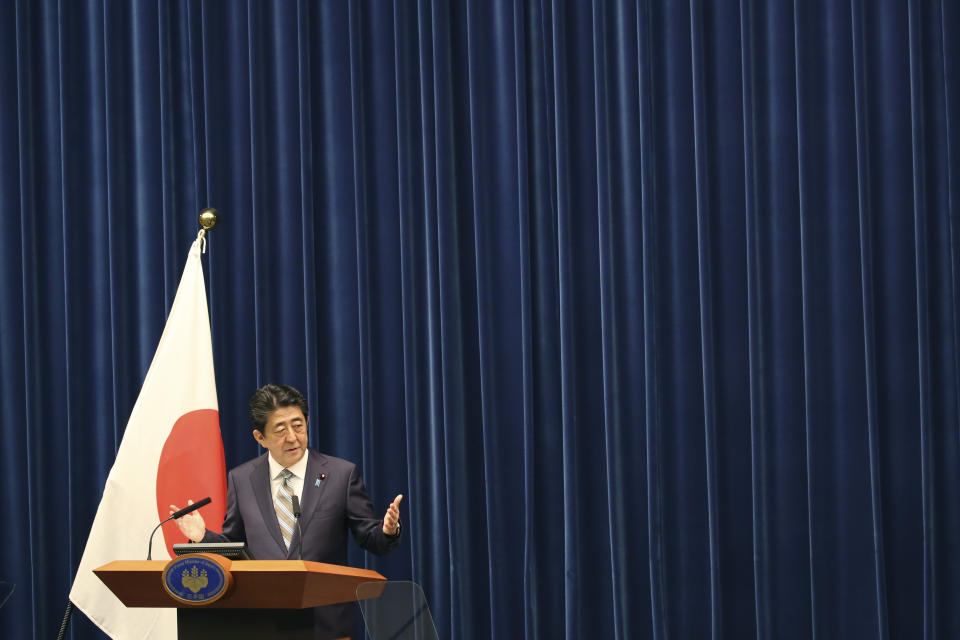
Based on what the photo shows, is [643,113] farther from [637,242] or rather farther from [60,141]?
[60,141]

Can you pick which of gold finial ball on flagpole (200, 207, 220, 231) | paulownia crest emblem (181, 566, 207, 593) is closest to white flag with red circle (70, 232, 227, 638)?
gold finial ball on flagpole (200, 207, 220, 231)

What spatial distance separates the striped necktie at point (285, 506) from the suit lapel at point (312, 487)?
0.04 meters

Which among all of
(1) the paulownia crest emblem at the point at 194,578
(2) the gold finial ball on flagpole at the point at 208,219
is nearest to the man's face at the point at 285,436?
(1) the paulownia crest emblem at the point at 194,578

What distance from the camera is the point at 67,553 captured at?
439cm

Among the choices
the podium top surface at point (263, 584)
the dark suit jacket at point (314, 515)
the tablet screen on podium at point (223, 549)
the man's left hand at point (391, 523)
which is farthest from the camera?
the dark suit jacket at point (314, 515)

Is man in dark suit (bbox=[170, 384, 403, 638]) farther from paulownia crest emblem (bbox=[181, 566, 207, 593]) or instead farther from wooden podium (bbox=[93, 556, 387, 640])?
paulownia crest emblem (bbox=[181, 566, 207, 593])

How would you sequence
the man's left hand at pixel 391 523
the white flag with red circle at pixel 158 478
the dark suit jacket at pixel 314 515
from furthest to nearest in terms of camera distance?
the white flag with red circle at pixel 158 478
the dark suit jacket at pixel 314 515
the man's left hand at pixel 391 523

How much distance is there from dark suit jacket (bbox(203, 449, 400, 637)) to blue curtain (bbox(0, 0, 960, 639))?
3.26 feet

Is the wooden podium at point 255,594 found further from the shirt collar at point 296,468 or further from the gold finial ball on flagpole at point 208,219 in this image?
the gold finial ball on flagpole at point 208,219

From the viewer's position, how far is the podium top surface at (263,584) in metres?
2.24

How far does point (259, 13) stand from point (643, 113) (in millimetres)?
1762

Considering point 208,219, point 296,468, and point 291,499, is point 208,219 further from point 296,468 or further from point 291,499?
point 291,499

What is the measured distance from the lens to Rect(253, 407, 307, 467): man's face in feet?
10.5

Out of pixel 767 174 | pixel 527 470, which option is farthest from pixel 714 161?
pixel 527 470
